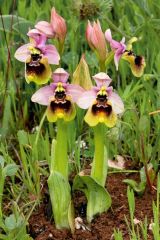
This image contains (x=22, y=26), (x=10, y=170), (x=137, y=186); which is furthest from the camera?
(x=22, y=26)

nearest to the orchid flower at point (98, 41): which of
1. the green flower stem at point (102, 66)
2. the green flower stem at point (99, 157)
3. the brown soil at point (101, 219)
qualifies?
the green flower stem at point (102, 66)

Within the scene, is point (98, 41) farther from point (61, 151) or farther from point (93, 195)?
point (93, 195)

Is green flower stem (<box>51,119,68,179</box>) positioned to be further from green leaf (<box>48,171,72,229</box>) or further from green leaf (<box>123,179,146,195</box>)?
green leaf (<box>123,179,146,195</box>)

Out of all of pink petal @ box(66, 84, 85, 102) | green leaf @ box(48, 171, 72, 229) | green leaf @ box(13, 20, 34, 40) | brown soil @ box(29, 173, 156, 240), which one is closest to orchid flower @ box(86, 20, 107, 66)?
pink petal @ box(66, 84, 85, 102)

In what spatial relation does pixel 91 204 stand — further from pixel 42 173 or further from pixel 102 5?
pixel 102 5

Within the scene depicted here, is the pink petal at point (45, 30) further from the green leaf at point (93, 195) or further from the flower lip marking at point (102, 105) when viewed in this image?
the green leaf at point (93, 195)

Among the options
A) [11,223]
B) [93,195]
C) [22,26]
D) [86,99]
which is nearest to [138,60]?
[86,99]
